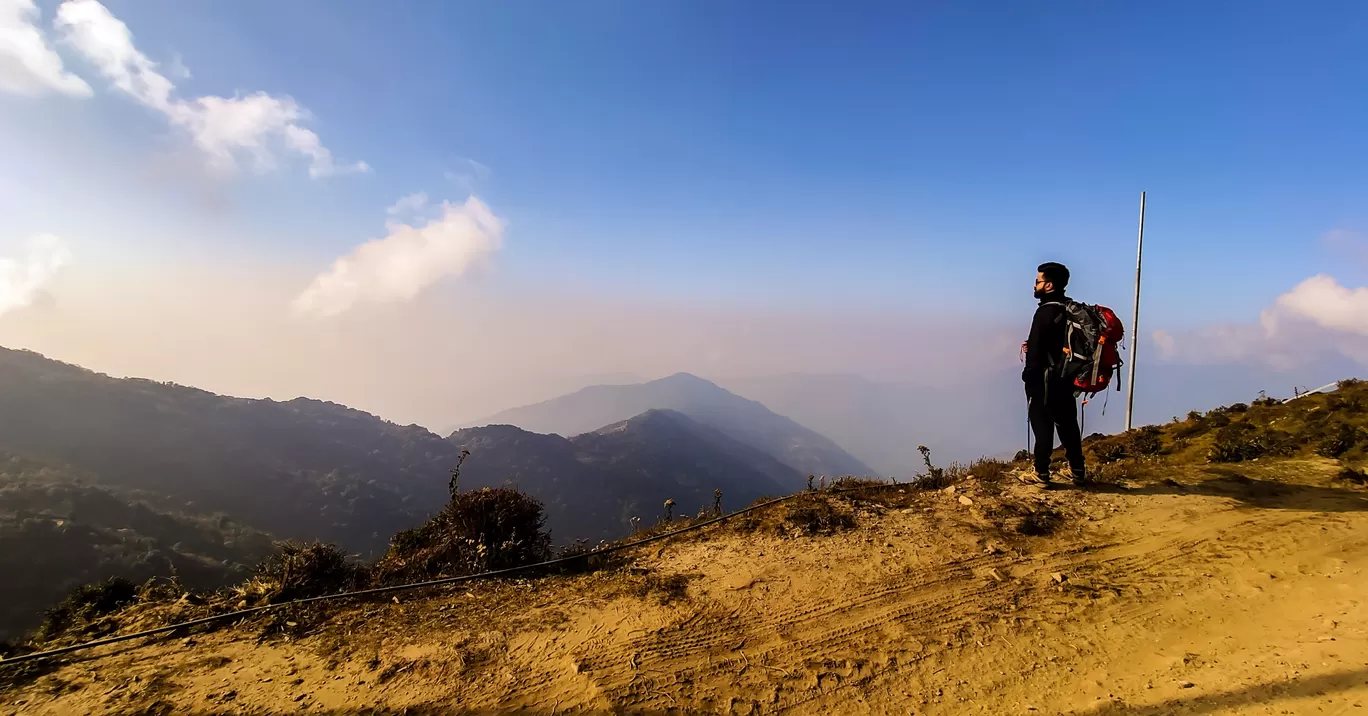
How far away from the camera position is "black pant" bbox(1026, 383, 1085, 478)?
7.35m

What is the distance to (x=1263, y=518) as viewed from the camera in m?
6.37

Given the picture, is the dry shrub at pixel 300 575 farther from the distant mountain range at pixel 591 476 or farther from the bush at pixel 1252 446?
the distant mountain range at pixel 591 476

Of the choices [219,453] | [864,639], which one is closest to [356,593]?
[864,639]

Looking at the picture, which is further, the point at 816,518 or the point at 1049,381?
the point at 1049,381

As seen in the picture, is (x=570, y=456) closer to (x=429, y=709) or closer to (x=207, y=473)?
(x=207, y=473)

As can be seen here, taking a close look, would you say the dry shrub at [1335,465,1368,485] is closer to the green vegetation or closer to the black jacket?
the green vegetation

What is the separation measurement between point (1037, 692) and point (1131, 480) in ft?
19.2

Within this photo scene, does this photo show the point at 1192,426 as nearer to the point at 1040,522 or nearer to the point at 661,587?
the point at 1040,522

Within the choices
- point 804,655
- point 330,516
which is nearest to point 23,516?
point 330,516

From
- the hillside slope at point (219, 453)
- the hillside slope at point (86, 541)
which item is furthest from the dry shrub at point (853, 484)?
the hillside slope at point (219, 453)

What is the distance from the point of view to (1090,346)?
7.06 meters

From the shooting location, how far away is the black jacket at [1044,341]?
7383mm

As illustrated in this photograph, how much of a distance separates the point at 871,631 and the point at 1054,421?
184 inches

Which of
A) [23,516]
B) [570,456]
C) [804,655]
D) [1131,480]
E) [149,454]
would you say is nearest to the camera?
[804,655]
